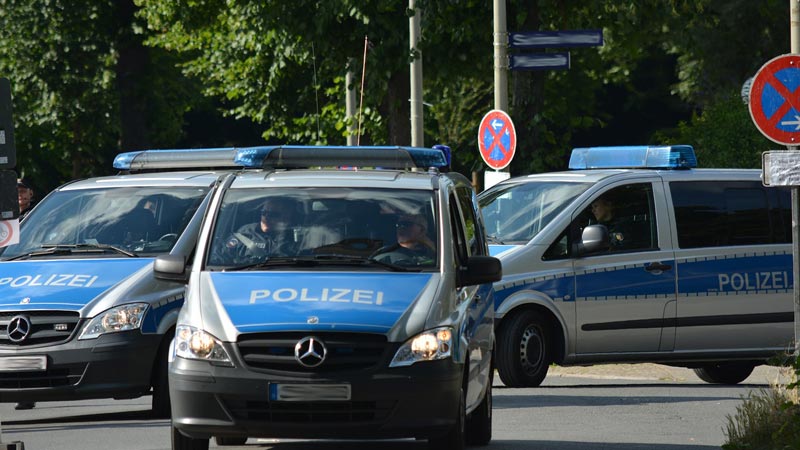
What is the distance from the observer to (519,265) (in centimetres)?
1364

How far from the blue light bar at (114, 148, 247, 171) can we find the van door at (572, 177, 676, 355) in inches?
116

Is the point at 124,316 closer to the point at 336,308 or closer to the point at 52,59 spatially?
the point at 336,308

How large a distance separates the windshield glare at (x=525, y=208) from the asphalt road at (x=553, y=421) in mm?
1314

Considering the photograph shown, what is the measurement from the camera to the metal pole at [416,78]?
2414 cm

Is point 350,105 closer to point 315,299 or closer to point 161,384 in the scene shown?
point 161,384

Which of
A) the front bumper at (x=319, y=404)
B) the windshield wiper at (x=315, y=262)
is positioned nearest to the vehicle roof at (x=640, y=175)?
the windshield wiper at (x=315, y=262)

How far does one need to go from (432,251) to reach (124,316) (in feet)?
9.19

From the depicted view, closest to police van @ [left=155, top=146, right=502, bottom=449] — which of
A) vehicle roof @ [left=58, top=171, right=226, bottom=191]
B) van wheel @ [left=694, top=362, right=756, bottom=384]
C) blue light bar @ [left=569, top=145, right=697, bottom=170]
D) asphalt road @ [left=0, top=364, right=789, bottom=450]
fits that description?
asphalt road @ [left=0, top=364, right=789, bottom=450]

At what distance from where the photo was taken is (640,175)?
14.2 meters

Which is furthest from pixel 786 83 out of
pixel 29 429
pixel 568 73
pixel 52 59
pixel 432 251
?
pixel 568 73

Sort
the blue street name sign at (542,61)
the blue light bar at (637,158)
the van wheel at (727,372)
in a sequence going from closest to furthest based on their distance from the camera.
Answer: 1. the blue light bar at (637,158)
2. the van wheel at (727,372)
3. the blue street name sign at (542,61)

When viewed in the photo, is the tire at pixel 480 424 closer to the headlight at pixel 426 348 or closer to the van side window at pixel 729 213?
the headlight at pixel 426 348

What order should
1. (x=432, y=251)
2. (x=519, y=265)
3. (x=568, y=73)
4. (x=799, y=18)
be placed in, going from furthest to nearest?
(x=568, y=73) < (x=799, y=18) < (x=519, y=265) < (x=432, y=251)

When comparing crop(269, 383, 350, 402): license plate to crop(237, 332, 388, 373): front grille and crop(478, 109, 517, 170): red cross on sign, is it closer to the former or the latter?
crop(237, 332, 388, 373): front grille
